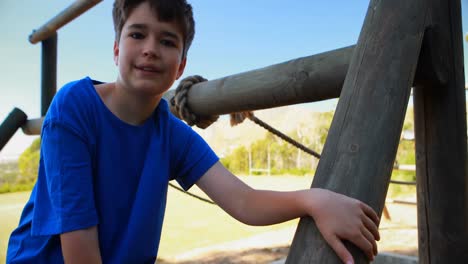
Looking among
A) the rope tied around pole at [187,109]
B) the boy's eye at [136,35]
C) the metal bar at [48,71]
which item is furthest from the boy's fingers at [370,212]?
the metal bar at [48,71]

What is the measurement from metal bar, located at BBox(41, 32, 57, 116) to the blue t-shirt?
9.07ft

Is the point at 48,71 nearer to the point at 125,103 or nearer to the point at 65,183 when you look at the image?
the point at 125,103

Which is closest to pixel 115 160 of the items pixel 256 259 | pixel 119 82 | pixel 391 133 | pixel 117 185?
pixel 117 185

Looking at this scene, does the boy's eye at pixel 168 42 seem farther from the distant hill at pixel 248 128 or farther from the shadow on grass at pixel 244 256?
the distant hill at pixel 248 128

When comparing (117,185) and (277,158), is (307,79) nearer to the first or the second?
(117,185)

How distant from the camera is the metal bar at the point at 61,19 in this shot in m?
2.69

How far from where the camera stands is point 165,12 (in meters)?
0.80

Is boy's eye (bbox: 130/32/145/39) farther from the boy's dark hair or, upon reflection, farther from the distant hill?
the distant hill

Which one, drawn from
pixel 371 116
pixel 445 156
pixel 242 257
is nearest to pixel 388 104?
pixel 371 116

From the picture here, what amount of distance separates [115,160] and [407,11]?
0.69 meters

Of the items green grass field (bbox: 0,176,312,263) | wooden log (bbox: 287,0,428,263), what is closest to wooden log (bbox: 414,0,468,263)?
wooden log (bbox: 287,0,428,263)

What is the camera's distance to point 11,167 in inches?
447

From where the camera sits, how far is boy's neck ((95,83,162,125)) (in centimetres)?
85

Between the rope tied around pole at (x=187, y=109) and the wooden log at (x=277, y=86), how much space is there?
0.02 meters
